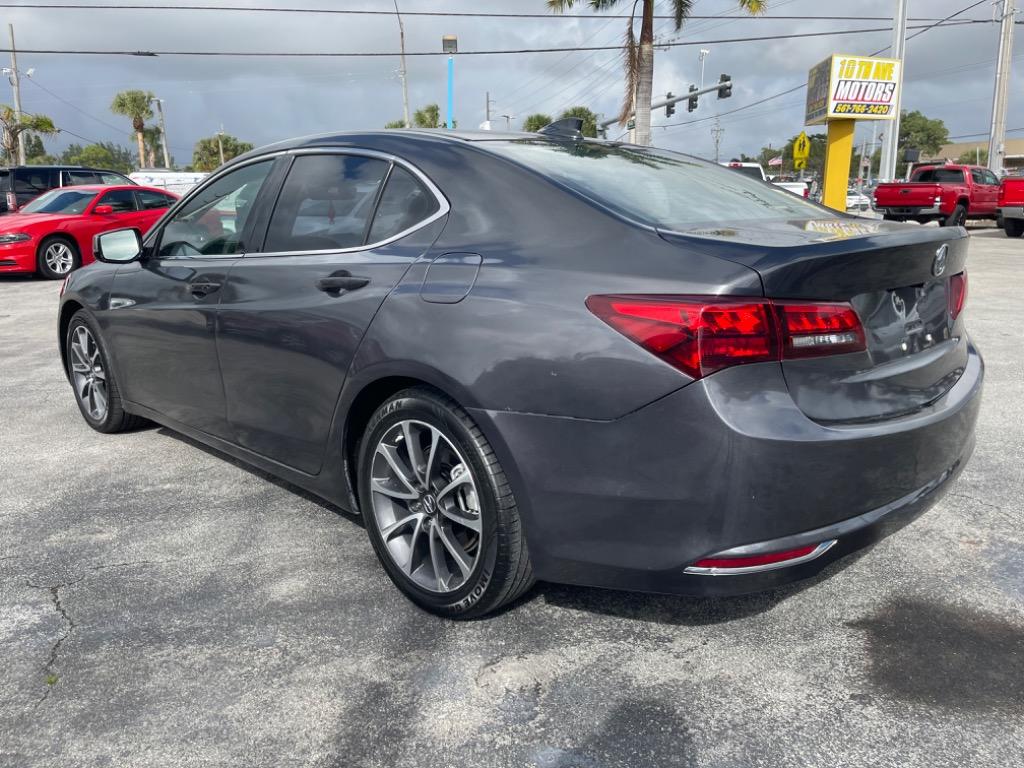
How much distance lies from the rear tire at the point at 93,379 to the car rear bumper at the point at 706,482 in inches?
122

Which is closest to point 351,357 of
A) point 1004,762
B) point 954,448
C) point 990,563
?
point 954,448

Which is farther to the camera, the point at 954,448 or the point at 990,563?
the point at 990,563

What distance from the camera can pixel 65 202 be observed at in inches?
555

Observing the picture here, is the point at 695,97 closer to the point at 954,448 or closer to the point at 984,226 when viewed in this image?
the point at 984,226

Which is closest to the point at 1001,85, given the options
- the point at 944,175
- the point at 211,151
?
the point at 944,175

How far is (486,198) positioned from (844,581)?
5.96 feet

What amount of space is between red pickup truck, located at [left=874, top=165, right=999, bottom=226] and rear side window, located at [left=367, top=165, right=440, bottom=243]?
23.8 m

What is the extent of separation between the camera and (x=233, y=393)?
3.52 meters

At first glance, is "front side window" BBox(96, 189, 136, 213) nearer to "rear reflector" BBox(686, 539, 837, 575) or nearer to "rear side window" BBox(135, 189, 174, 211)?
"rear side window" BBox(135, 189, 174, 211)

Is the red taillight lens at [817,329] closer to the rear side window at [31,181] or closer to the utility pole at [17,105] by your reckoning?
the rear side window at [31,181]

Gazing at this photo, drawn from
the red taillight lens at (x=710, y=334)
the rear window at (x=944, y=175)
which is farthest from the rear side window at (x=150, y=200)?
the rear window at (x=944, y=175)

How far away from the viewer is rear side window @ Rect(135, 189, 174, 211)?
14.4 m

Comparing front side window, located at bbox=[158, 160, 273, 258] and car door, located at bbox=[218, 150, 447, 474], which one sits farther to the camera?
front side window, located at bbox=[158, 160, 273, 258]

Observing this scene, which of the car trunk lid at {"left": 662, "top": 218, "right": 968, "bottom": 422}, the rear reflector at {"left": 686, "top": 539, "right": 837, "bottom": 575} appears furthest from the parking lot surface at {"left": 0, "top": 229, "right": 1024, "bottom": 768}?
the car trunk lid at {"left": 662, "top": 218, "right": 968, "bottom": 422}
